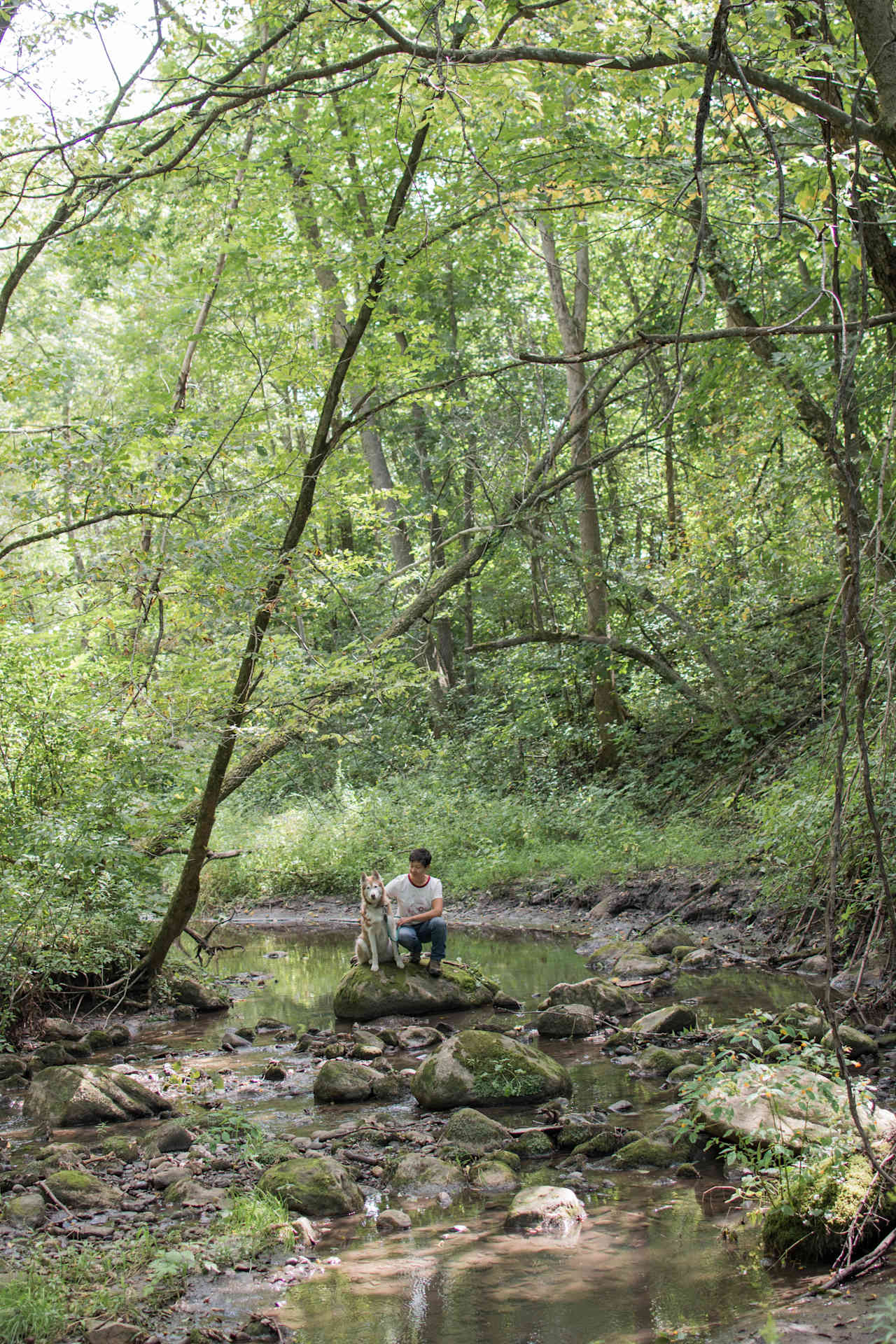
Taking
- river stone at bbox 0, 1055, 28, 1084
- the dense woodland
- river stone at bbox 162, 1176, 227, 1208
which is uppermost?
the dense woodland

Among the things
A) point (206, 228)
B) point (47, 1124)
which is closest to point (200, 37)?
point (206, 228)

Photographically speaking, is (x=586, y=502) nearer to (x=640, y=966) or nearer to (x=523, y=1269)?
(x=640, y=966)

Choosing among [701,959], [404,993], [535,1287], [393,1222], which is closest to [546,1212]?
[535,1287]

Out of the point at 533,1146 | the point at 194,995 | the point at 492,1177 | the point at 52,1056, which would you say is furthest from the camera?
the point at 194,995

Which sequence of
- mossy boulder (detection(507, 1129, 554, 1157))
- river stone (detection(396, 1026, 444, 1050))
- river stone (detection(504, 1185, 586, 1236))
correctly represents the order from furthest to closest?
river stone (detection(396, 1026, 444, 1050)) → mossy boulder (detection(507, 1129, 554, 1157)) → river stone (detection(504, 1185, 586, 1236))

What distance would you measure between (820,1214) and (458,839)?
1334cm

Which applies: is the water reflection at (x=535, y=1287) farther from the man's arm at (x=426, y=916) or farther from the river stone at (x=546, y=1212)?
the man's arm at (x=426, y=916)

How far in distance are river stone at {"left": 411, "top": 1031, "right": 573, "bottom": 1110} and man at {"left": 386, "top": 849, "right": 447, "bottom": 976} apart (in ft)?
10.3

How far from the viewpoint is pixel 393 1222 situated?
207 inches

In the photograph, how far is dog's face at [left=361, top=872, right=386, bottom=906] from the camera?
10.1 m

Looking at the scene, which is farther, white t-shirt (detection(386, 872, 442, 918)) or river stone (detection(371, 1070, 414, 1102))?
white t-shirt (detection(386, 872, 442, 918))

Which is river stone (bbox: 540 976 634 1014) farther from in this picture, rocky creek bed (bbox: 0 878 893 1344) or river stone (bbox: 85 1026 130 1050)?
river stone (bbox: 85 1026 130 1050)

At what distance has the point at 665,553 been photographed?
15.8m

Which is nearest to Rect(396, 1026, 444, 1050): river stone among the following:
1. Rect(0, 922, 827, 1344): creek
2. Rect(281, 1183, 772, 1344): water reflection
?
Rect(0, 922, 827, 1344): creek
